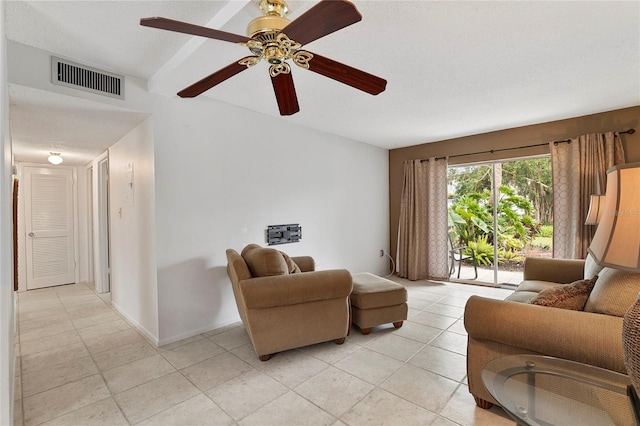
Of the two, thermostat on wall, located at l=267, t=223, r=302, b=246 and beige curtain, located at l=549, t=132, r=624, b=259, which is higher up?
beige curtain, located at l=549, t=132, r=624, b=259

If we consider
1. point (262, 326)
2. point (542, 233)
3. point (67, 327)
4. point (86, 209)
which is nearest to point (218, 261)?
point (262, 326)

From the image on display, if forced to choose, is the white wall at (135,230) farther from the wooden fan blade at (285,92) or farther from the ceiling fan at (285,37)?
the wooden fan blade at (285,92)

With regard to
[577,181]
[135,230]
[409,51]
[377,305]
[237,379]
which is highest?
[409,51]

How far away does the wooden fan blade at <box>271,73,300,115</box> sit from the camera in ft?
5.84

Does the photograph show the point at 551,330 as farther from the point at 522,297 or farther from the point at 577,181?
the point at 577,181

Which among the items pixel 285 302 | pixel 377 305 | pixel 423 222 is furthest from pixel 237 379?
pixel 423 222

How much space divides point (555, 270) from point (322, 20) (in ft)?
10.9

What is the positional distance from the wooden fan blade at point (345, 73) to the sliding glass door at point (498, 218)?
11.9ft

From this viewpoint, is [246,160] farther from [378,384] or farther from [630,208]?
[630,208]

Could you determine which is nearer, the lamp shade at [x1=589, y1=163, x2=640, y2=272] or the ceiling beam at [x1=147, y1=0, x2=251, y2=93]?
the lamp shade at [x1=589, y1=163, x2=640, y2=272]

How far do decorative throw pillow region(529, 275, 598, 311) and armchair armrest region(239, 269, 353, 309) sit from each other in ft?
4.41

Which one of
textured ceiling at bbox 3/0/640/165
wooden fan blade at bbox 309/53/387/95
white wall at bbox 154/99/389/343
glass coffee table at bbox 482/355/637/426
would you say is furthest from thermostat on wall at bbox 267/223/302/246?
glass coffee table at bbox 482/355/637/426

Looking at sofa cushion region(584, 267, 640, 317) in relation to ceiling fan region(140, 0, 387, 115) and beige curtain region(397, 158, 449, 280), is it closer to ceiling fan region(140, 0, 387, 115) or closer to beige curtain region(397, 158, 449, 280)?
ceiling fan region(140, 0, 387, 115)

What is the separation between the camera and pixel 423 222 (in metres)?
5.20
